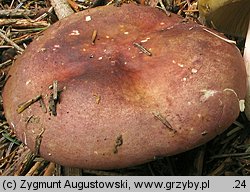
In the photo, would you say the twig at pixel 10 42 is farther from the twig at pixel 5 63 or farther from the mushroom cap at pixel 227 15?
the mushroom cap at pixel 227 15

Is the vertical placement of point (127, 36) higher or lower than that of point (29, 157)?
higher

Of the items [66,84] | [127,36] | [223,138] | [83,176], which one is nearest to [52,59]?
[66,84]

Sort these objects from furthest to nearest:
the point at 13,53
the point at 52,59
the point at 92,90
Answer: the point at 13,53 → the point at 52,59 → the point at 92,90

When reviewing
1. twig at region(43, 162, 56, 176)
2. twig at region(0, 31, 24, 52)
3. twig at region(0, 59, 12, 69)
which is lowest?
twig at region(43, 162, 56, 176)

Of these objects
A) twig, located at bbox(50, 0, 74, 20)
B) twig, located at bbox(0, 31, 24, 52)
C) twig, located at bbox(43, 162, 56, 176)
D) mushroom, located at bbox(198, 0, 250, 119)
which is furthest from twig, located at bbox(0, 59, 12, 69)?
mushroom, located at bbox(198, 0, 250, 119)

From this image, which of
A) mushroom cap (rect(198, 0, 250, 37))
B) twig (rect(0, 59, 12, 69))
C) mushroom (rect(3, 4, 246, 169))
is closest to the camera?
mushroom (rect(3, 4, 246, 169))

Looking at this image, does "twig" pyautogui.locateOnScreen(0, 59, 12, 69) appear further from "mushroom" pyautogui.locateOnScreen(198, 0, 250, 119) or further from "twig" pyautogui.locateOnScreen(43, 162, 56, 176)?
"mushroom" pyautogui.locateOnScreen(198, 0, 250, 119)

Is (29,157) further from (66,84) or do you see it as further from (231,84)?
(231,84)
